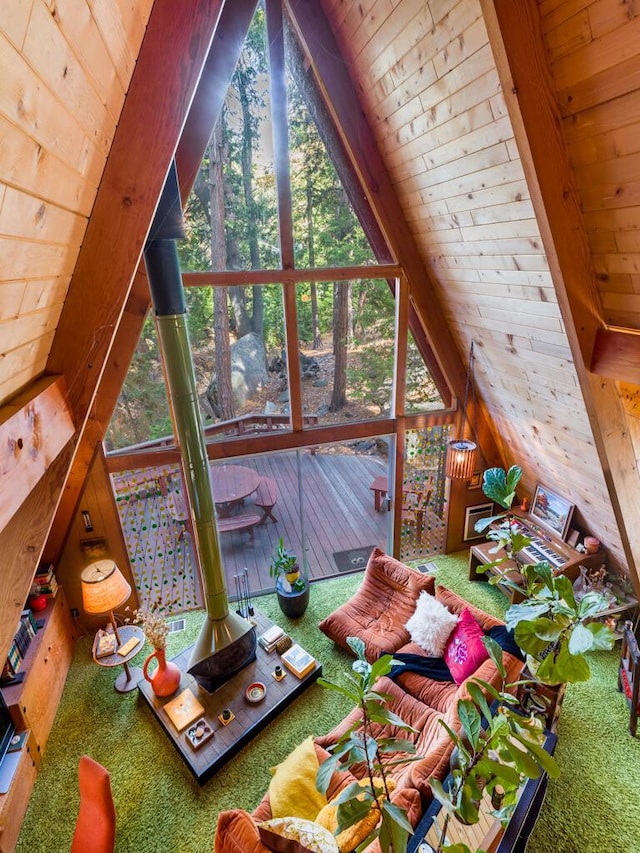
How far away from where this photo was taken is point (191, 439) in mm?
3557

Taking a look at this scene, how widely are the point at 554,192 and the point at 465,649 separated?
11.4 ft

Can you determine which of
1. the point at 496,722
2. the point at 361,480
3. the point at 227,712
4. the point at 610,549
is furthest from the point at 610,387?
A: the point at 361,480

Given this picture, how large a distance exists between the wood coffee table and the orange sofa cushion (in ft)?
1.61

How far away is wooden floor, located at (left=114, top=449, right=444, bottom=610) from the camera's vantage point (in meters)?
4.82

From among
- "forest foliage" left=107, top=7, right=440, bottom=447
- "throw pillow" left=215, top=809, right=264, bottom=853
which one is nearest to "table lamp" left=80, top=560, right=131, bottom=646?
"forest foliage" left=107, top=7, right=440, bottom=447

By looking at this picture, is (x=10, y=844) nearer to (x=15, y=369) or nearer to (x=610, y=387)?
(x=15, y=369)

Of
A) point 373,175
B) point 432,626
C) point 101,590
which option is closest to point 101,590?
point 101,590

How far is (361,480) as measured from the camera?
8031 mm

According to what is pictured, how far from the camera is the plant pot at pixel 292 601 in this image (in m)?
4.98

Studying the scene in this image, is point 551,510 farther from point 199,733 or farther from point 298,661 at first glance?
point 199,733

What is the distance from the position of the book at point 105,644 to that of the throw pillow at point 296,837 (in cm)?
254

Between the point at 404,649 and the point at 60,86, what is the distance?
179 inches

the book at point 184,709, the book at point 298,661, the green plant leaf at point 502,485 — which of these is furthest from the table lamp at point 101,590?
the green plant leaf at point 502,485

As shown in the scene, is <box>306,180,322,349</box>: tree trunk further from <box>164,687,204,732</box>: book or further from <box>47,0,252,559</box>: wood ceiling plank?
<box>164,687,204,732</box>: book
